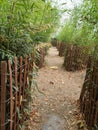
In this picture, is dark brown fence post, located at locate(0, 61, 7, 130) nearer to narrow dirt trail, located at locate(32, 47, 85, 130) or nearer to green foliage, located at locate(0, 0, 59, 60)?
green foliage, located at locate(0, 0, 59, 60)

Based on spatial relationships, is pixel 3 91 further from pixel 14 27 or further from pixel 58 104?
pixel 58 104

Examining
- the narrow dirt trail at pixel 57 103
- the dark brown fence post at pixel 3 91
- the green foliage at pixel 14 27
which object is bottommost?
the narrow dirt trail at pixel 57 103

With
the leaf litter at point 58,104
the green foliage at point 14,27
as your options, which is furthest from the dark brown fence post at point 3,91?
the leaf litter at point 58,104

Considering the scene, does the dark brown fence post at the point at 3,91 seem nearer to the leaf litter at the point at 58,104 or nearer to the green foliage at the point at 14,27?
the green foliage at the point at 14,27

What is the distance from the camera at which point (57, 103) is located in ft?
16.4

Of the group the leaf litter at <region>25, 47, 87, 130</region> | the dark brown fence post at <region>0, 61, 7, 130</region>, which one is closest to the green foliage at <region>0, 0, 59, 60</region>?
the dark brown fence post at <region>0, 61, 7, 130</region>

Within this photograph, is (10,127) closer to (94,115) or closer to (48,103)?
(94,115)

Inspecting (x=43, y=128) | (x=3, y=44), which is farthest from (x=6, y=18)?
(x=43, y=128)

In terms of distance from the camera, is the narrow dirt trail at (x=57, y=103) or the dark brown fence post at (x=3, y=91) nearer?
the dark brown fence post at (x=3, y=91)

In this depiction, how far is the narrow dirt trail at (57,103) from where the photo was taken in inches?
154

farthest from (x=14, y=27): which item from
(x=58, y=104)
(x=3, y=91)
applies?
(x=58, y=104)

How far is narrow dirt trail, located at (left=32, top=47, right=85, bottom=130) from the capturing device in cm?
391

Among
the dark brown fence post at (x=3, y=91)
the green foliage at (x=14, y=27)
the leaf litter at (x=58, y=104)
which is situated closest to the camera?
the dark brown fence post at (x=3, y=91)

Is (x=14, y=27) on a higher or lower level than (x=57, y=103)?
higher
